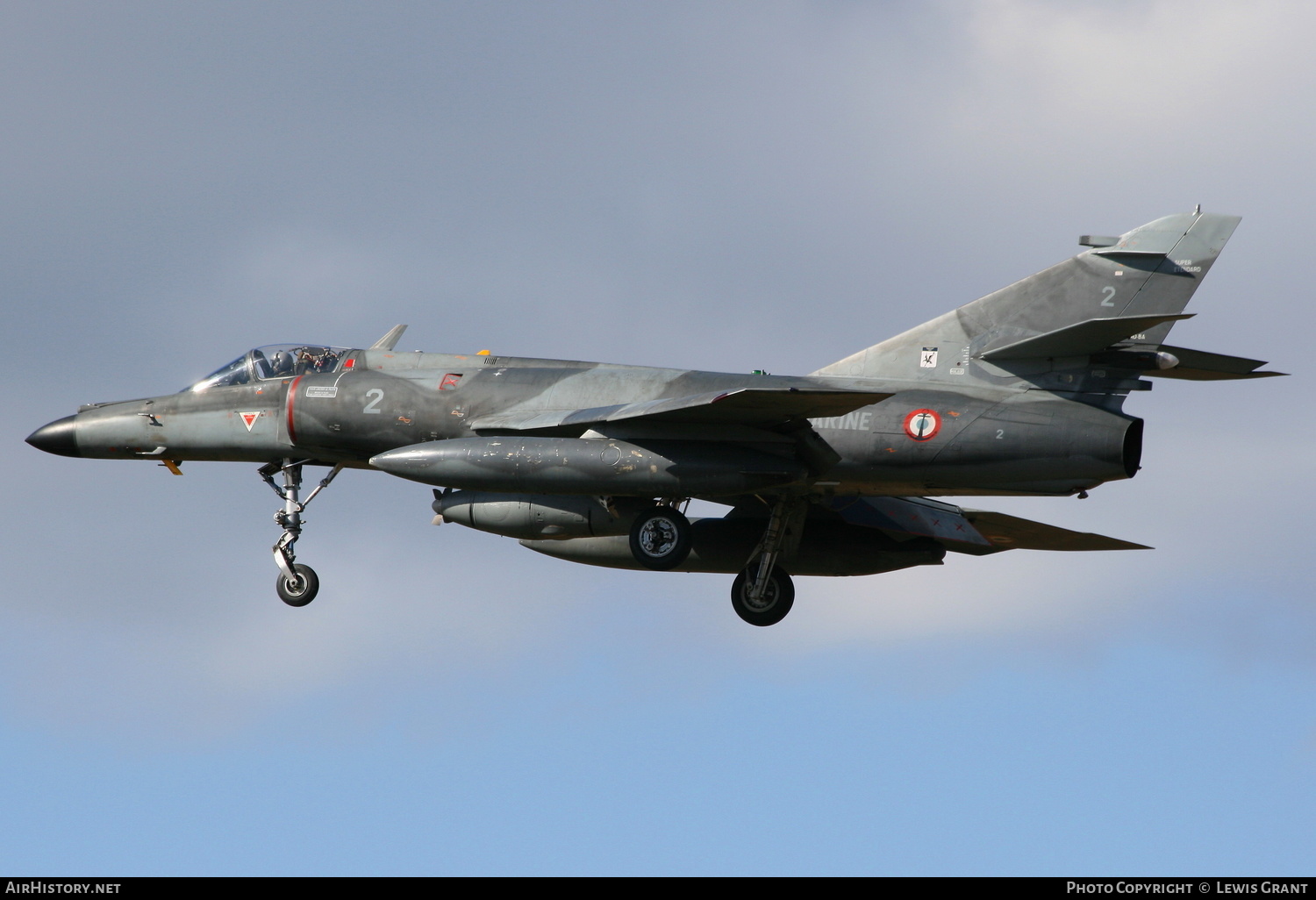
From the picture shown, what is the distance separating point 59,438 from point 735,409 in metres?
9.39

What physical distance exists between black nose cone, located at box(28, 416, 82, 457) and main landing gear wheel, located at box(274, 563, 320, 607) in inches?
129

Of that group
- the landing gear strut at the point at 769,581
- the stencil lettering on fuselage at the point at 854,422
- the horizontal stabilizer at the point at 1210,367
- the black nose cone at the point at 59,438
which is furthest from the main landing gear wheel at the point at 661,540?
the black nose cone at the point at 59,438

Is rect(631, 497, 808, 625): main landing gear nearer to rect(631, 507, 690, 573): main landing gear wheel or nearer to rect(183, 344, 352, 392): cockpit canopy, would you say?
rect(631, 507, 690, 573): main landing gear wheel

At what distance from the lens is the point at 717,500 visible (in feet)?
60.0

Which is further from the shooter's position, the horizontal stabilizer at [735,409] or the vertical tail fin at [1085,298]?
the vertical tail fin at [1085,298]

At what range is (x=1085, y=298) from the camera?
A: 1797 cm

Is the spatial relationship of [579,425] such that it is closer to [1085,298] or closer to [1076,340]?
[1076,340]

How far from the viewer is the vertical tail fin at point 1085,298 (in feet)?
58.1

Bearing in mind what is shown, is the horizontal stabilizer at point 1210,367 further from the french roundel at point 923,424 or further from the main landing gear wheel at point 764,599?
the main landing gear wheel at point 764,599

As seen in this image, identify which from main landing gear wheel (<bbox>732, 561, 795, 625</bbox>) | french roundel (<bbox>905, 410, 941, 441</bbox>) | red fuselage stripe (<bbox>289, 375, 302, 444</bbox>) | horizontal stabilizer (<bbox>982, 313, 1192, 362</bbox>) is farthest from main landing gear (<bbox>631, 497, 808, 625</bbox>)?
red fuselage stripe (<bbox>289, 375, 302, 444</bbox>)

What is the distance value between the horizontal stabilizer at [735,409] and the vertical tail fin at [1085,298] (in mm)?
1621

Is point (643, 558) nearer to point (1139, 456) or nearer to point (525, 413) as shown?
point (525, 413)

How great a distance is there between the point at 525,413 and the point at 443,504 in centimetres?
243
